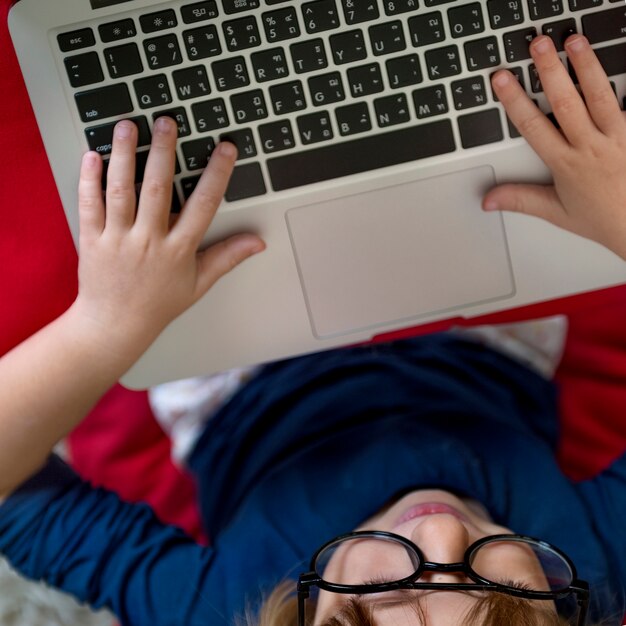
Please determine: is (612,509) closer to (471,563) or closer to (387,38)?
(471,563)

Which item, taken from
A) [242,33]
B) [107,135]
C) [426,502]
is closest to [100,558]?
[426,502]

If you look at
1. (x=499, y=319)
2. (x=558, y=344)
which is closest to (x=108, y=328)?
(x=499, y=319)

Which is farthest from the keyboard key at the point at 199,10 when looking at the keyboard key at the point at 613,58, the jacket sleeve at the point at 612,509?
the jacket sleeve at the point at 612,509

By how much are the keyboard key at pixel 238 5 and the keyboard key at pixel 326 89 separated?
2.9 inches

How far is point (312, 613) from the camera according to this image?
2.36 feet

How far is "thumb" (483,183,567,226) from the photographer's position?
0.69 metres

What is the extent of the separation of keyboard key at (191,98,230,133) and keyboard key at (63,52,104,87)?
0.08 m

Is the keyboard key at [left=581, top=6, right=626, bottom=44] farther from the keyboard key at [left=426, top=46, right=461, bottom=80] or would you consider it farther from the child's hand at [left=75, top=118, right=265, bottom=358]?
the child's hand at [left=75, top=118, right=265, bottom=358]

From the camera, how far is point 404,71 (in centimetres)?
64

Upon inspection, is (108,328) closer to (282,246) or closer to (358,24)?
(282,246)

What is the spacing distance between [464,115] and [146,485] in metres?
0.62

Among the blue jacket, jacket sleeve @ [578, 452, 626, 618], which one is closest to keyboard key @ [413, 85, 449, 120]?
the blue jacket

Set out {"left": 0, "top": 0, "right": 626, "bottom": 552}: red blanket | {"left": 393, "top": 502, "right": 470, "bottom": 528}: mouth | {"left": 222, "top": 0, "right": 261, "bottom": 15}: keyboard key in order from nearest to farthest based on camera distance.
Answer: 1. {"left": 222, "top": 0, "right": 261, "bottom": 15}: keyboard key
2. {"left": 393, "top": 502, "right": 470, "bottom": 528}: mouth
3. {"left": 0, "top": 0, "right": 626, "bottom": 552}: red blanket

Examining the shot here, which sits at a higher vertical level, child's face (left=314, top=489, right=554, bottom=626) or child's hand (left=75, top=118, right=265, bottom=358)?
child's hand (left=75, top=118, right=265, bottom=358)
